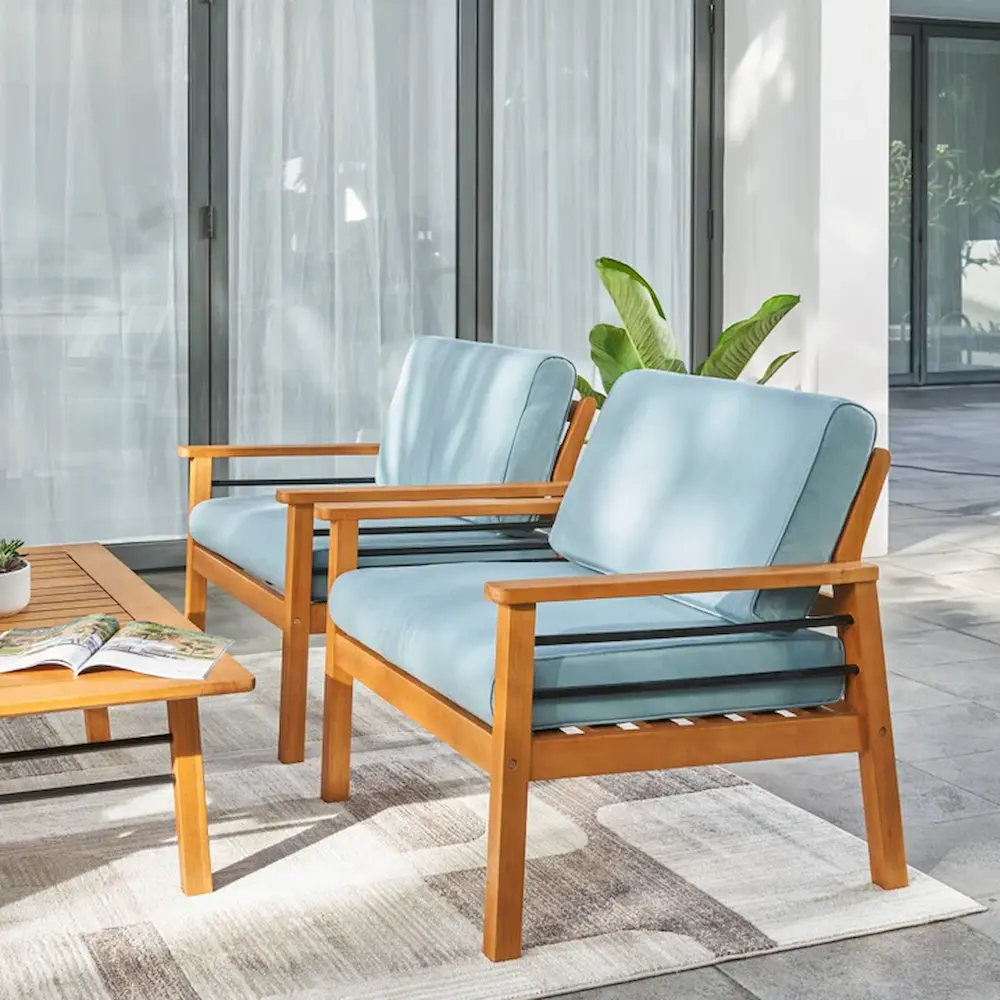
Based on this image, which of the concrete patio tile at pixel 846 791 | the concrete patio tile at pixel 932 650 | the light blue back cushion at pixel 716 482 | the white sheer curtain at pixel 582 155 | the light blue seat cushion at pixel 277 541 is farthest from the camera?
the white sheer curtain at pixel 582 155

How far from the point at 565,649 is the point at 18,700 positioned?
82 cm

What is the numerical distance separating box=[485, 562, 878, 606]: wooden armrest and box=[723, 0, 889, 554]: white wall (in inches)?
130

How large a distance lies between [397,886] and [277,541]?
1124 mm

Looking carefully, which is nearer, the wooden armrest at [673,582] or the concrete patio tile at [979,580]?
the wooden armrest at [673,582]

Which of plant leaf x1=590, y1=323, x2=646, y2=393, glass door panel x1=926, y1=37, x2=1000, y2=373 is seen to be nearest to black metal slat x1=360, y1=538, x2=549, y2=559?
plant leaf x1=590, y1=323, x2=646, y2=393

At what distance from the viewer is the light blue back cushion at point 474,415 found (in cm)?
369

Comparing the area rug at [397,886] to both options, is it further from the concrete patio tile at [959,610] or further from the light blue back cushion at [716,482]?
the concrete patio tile at [959,610]

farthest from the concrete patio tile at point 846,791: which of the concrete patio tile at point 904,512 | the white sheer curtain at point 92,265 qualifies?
the concrete patio tile at point 904,512

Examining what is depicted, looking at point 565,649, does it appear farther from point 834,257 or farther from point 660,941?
point 834,257

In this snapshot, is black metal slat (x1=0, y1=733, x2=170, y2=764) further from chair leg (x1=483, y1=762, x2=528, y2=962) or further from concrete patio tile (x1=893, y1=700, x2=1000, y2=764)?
concrete patio tile (x1=893, y1=700, x2=1000, y2=764)

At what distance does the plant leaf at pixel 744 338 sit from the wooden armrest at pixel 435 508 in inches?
72.2

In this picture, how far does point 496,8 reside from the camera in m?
5.80

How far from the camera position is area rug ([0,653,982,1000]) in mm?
2357

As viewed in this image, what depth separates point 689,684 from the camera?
252cm
